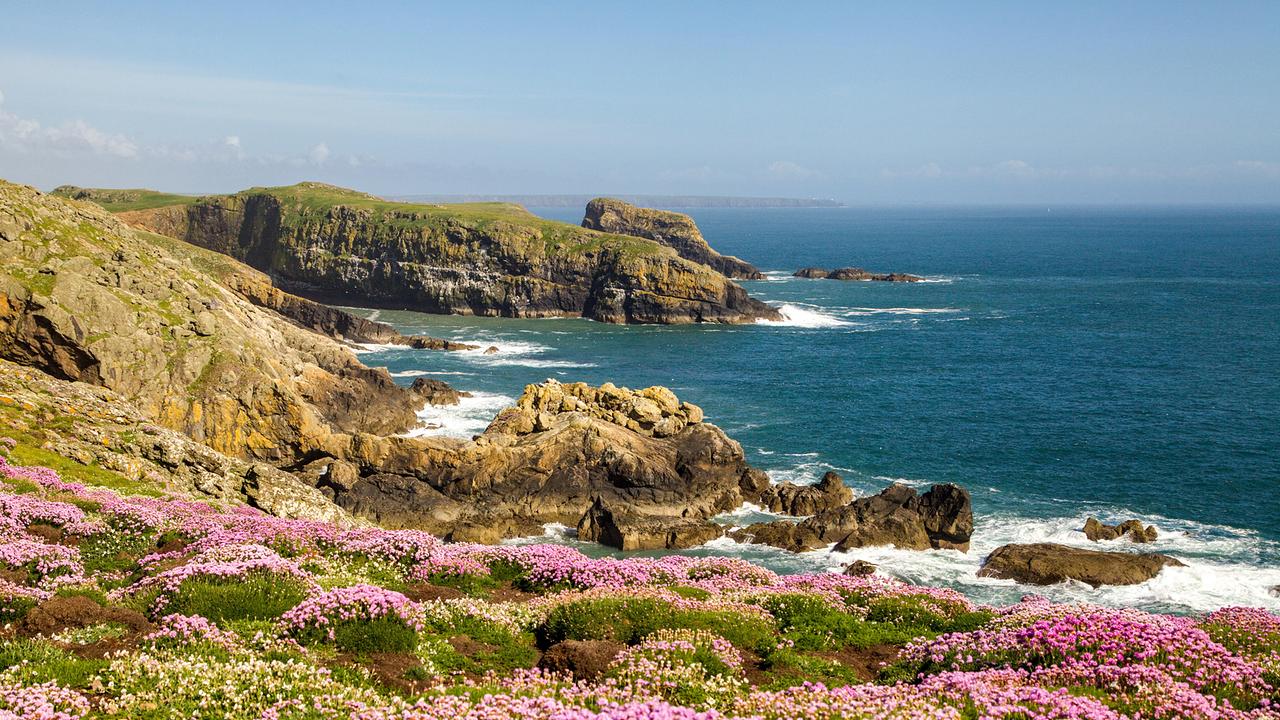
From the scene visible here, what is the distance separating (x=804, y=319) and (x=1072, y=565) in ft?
286

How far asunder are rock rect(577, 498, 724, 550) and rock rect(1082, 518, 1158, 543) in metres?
18.9

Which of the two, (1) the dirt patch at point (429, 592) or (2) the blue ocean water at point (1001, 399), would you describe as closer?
(1) the dirt patch at point (429, 592)

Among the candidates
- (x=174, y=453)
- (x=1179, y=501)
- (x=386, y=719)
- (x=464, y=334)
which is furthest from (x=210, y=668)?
(x=464, y=334)

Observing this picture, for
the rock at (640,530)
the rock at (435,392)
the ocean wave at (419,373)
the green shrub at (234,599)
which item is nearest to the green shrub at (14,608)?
the green shrub at (234,599)

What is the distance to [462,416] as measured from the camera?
228ft

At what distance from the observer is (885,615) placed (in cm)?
1836

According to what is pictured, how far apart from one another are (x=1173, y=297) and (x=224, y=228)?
16102cm

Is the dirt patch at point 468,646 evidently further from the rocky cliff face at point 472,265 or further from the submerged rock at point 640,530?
the rocky cliff face at point 472,265

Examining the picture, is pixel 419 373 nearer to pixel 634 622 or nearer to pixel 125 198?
pixel 634 622

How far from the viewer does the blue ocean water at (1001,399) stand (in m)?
46.2

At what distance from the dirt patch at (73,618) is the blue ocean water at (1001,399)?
33.3 meters

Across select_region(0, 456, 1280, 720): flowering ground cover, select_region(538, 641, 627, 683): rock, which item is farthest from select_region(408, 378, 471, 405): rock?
select_region(538, 641, 627, 683): rock

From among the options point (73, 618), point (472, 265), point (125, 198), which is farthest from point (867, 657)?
point (125, 198)

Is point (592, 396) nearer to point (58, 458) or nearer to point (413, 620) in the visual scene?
point (58, 458)
